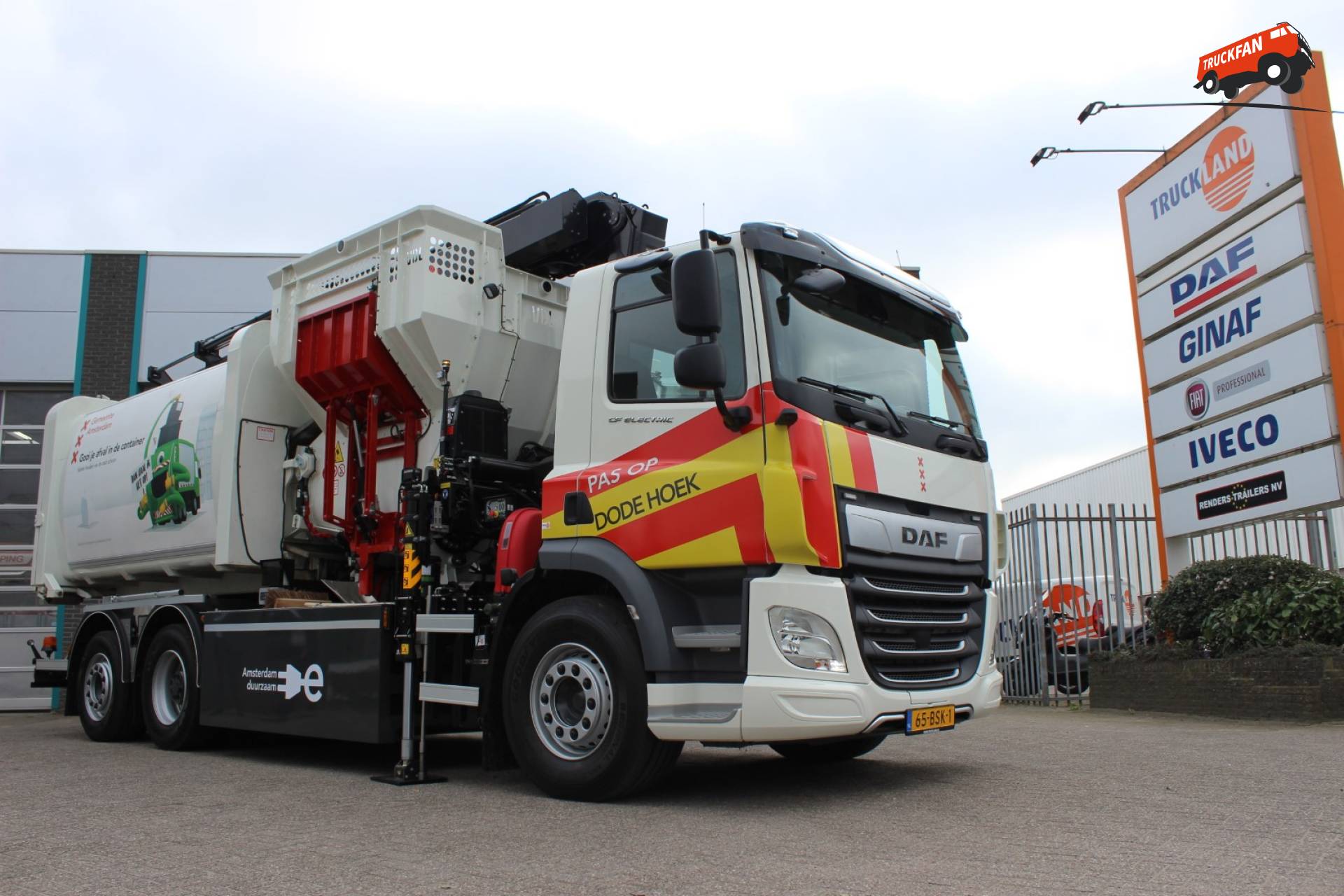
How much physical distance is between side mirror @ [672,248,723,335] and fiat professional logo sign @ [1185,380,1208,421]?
7905 mm

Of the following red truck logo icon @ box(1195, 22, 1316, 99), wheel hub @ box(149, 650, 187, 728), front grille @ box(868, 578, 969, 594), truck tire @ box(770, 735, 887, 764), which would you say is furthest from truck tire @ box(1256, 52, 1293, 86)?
wheel hub @ box(149, 650, 187, 728)

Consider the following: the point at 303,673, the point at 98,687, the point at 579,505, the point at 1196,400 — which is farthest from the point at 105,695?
the point at 1196,400

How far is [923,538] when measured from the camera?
5.66m

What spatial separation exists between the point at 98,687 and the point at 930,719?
303 inches

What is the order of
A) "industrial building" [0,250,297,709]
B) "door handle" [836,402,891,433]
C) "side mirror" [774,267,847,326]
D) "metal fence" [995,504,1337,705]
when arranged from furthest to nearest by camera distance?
1. "industrial building" [0,250,297,709]
2. "metal fence" [995,504,1337,705]
3. "side mirror" [774,267,847,326]
4. "door handle" [836,402,891,433]

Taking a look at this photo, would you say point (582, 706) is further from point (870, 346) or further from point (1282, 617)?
point (1282, 617)

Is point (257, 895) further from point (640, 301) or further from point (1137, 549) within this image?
point (1137, 549)

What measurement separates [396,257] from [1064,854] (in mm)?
5201

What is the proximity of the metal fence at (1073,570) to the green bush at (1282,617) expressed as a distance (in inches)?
50.8

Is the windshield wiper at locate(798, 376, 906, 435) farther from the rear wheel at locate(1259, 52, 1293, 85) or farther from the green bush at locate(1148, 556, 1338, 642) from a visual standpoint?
the rear wheel at locate(1259, 52, 1293, 85)

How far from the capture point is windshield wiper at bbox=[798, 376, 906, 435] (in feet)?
17.9

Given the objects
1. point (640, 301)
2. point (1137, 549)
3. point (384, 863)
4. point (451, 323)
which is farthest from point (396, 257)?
point (1137, 549)

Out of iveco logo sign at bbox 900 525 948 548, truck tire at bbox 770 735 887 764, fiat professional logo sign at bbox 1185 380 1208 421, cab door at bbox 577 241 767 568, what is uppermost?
fiat professional logo sign at bbox 1185 380 1208 421

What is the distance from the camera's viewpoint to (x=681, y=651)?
530 cm
